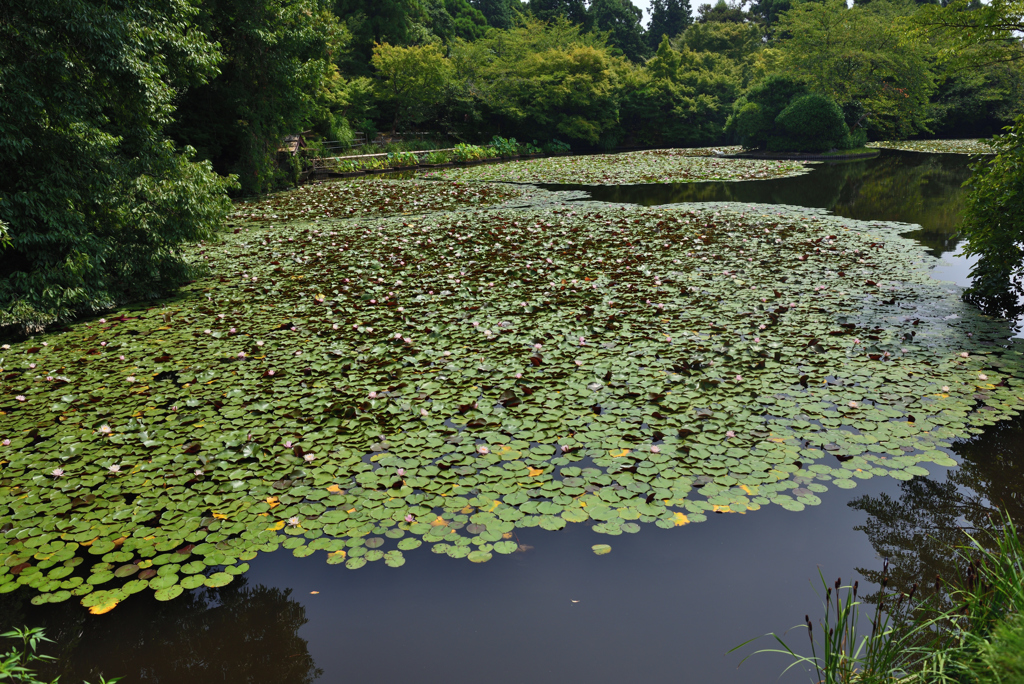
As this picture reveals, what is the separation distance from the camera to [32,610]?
2693 millimetres

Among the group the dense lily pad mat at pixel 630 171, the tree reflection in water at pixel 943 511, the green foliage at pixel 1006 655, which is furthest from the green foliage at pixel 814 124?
the green foliage at pixel 1006 655

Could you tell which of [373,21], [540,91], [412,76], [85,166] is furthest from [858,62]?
[85,166]

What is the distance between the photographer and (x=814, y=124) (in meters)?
28.1

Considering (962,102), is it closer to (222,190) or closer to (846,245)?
(846,245)

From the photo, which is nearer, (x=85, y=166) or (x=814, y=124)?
(x=85, y=166)

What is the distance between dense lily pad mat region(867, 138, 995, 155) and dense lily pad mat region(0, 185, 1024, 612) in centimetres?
2849

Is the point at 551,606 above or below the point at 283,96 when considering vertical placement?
below

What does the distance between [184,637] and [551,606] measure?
5.59ft

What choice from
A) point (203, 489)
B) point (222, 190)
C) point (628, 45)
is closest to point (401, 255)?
point (222, 190)

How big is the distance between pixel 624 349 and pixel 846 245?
251 inches

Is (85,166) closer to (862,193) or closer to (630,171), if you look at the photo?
(862,193)

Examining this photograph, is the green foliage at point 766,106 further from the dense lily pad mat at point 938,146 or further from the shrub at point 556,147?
the shrub at point 556,147

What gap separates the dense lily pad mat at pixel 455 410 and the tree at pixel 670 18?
231ft

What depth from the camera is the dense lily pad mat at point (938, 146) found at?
93.7 ft
